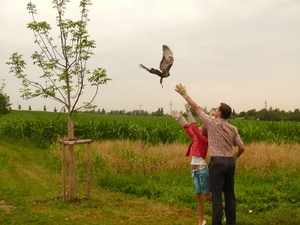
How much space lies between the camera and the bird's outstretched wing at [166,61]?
5939mm

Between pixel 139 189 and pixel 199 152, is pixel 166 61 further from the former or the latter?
pixel 139 189

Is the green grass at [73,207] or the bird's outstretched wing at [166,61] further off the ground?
the bird's outstretched wing at [166,61]

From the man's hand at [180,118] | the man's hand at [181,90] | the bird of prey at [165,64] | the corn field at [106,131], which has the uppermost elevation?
the bird of prey at [165,64]

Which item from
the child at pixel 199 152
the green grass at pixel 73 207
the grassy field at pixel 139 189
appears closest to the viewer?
the child at pixel 199 152

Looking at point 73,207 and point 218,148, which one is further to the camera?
point 73,207

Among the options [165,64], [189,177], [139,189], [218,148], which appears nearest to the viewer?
[218,148]

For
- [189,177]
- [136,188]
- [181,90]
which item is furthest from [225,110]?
[189,177]

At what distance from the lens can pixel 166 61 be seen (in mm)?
5988

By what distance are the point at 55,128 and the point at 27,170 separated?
9.43 meters

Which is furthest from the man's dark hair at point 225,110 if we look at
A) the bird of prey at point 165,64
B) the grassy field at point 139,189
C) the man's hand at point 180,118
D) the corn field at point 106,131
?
the corn field at point 106,131

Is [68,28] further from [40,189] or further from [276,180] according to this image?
[276,180]

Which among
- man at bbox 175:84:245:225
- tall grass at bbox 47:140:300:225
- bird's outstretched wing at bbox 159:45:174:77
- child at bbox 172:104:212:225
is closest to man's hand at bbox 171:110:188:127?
child at bbox 172:104:212:225

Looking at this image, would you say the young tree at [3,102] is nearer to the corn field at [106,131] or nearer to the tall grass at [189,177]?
the corn field at [106,131]

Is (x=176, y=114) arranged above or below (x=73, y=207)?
above
